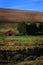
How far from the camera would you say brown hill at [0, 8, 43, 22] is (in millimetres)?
1117

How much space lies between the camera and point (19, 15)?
1164 mm

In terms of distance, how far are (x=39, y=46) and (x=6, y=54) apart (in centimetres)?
26

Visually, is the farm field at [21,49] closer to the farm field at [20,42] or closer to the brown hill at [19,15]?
the farm field at [20,42]

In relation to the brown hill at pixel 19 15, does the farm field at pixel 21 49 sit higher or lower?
lower

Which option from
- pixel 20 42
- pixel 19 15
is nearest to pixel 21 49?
pixel 20 42

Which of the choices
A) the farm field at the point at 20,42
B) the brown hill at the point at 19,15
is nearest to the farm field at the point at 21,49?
the farm field at the point at 20,42

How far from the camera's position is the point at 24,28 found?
6.29ft

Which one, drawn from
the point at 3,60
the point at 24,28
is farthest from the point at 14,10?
the point at 24,28

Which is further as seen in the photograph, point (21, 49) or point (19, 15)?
point (21, 49)

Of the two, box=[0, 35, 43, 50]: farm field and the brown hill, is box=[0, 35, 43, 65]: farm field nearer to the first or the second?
box=[0, 35, 43, 50]: farm field

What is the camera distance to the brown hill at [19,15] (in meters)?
1.12

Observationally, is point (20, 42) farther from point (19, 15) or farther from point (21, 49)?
point (19, 15)

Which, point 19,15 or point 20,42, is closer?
point 19,15

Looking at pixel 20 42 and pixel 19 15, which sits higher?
pixel 19 15
